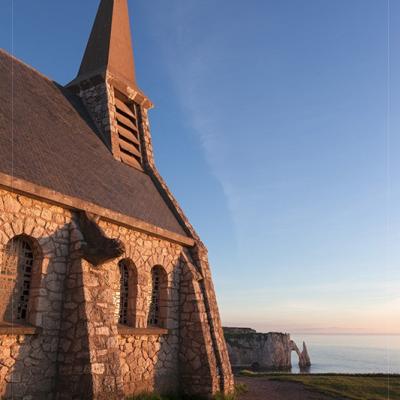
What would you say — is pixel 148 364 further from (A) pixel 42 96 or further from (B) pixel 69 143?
(A) pixel 42 96

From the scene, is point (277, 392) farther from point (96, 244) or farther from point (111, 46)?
point (111, 46)

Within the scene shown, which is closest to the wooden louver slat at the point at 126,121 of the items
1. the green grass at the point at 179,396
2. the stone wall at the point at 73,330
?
the stone wall at the point at 73,330

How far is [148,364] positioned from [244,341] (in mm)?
28595

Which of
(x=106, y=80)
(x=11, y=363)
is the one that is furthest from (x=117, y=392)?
(x=106, y=80)

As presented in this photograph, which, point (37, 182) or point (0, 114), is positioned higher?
point (0, 114)

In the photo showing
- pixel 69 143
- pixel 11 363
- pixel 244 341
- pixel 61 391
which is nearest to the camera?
pixel 11 363

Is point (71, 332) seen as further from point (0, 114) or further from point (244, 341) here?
point (244, 341)

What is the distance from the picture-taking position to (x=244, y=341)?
1503 inches

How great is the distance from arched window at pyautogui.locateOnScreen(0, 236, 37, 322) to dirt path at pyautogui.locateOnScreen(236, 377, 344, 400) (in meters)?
7.09

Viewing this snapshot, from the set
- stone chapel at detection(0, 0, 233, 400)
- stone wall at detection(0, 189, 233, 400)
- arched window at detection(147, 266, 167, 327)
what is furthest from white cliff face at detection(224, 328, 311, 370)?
stone wall at detection(0, 189, 233, 400)

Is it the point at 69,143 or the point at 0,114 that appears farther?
the point at 69,143

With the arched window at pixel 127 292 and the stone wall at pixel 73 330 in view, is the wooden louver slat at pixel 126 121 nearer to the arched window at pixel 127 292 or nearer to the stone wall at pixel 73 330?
the stone wall at pixel 73 330

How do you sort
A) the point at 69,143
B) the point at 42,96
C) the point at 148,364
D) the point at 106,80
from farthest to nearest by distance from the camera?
the point at 106,80
the point at 42,96
the point at 69,143
the point at 148,364

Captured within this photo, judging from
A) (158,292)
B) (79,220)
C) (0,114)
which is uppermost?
(0,114)
